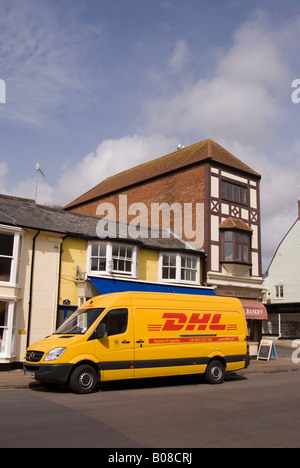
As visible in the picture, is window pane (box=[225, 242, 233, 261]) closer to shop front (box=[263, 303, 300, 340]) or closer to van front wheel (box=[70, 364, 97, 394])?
van front wheel (box=[70, 364, 97, 394])

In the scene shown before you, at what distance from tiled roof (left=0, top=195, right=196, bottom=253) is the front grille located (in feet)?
22.0

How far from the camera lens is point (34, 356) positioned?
38.8ft

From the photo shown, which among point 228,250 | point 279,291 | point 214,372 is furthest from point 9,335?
point 279,291

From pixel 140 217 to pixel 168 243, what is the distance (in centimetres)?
716

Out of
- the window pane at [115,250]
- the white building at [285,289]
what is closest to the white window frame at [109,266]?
the window pane at [115,250]

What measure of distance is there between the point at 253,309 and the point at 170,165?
1097 cm

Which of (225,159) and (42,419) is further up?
(225,159)

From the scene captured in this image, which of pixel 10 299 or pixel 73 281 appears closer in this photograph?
pixel 10 299

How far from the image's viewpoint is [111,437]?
660cm

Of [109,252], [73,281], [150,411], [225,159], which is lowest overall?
[150,411]

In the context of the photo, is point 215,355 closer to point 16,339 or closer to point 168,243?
point 16,339

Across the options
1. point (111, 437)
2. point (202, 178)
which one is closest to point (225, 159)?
point (202, 178)

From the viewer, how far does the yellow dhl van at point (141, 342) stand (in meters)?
11.4
